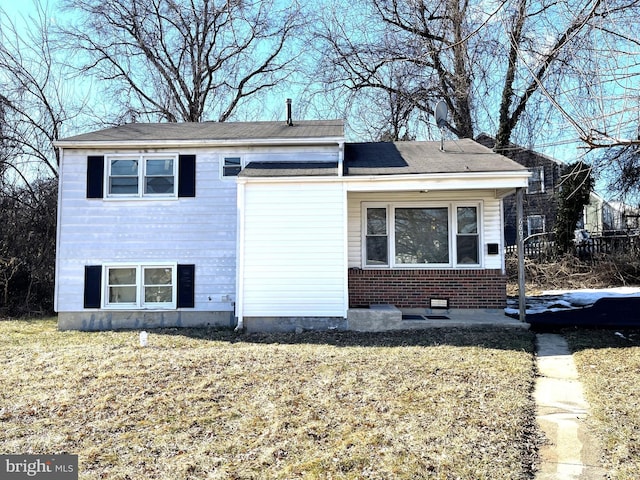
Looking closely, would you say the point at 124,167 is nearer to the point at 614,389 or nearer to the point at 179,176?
the point at 179,176

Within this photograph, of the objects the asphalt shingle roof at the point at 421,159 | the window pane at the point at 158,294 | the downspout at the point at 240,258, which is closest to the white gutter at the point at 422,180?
the asphalt shingle roof at the point at 421,159

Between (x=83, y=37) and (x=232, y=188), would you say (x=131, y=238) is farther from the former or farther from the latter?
(x=83, y=37)

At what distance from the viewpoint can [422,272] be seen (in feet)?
32.5

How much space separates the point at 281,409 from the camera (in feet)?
14.3

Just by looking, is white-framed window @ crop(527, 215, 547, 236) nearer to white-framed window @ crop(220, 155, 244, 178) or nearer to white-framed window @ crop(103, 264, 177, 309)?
white-framed window @ crop(220, 155, 244, 178)

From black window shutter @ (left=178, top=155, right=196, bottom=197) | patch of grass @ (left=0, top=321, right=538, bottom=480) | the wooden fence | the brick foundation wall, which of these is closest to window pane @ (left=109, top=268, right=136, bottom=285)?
black window shutter @ (left=178, top=155, right=196, bottom=197)

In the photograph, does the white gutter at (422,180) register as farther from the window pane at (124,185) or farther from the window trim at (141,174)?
the window pane at (124,185)

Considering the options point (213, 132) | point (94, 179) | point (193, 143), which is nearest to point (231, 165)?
point (193, 143)

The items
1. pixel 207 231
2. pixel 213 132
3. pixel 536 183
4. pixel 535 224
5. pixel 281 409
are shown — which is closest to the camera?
pixel 281 409

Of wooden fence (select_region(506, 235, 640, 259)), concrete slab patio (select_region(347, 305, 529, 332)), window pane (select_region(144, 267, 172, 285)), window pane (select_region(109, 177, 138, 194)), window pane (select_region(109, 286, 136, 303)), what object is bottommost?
concrete slab patio (select_region(347, 305, 529, 332))

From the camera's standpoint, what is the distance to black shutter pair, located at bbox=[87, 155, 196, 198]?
9695mm

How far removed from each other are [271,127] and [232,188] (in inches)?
98.9

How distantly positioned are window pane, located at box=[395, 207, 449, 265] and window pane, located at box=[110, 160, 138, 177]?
5911 millimetres

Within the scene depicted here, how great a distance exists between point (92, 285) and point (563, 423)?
358 inches
